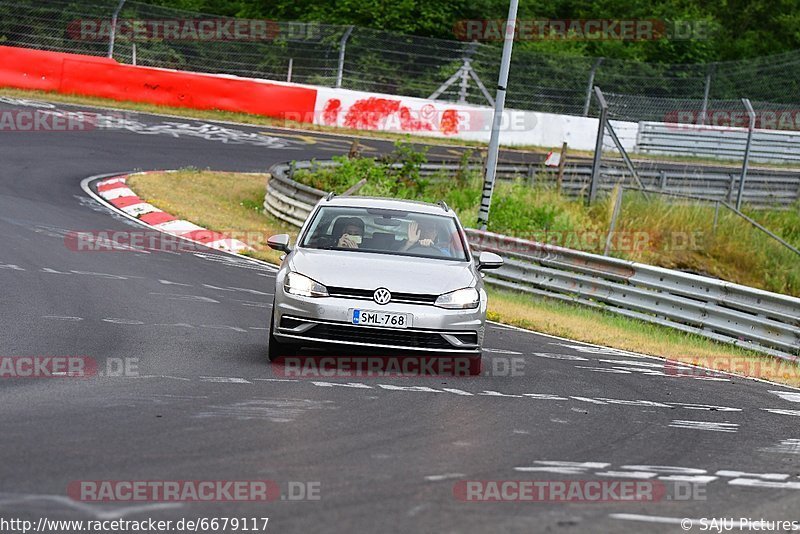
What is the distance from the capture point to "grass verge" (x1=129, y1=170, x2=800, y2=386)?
14.9 metres

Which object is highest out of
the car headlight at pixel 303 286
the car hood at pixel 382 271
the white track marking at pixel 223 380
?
the car hood at pixel 382 271

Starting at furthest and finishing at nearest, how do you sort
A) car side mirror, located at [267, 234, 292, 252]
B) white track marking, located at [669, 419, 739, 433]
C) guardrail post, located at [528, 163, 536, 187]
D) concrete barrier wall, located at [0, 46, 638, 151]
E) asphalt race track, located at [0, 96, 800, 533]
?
concrete barrier wall, located at [0, 46, 638, 151] < guardrail post, located at [528, 163, 536, 187] < car side mirror, located at [267, 234, 292, 252] < white track marking, located at [669, 419, 739, 433] < asphalt race track, located at [0, 96, 800, 533]

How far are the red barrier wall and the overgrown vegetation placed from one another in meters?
10.6

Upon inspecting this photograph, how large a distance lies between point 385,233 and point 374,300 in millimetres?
1458

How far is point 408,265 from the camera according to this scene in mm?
10609

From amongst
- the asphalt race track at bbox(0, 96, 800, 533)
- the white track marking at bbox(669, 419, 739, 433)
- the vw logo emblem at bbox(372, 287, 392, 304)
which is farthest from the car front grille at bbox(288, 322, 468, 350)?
the white track marking at bbox(669, 419, 739, 433)

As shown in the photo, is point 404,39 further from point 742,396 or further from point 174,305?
point 742,396

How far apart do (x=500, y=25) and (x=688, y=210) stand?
2924 centimetres

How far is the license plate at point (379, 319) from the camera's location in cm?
994

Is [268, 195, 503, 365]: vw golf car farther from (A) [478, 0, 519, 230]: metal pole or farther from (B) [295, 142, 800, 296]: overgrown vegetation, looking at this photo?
(B) [295, 142, 800, 296]: overgrown vegetation

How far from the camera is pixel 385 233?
37.2 feet

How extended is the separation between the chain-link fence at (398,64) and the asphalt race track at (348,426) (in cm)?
1973

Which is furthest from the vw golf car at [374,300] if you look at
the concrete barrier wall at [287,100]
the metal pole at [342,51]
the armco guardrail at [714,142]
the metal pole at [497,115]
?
the metal pole at [342,51]

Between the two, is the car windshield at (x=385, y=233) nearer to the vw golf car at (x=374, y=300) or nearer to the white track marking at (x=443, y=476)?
the vw golf car at (x=374, y=300)
